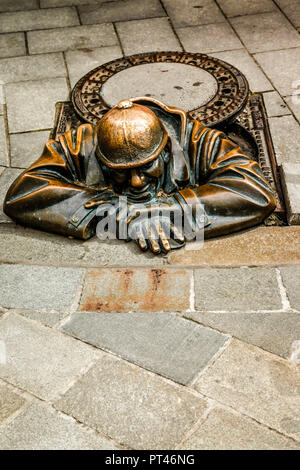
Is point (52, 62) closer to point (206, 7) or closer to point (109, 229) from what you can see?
point (206, 7)

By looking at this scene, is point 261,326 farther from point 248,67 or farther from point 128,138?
point 248,67

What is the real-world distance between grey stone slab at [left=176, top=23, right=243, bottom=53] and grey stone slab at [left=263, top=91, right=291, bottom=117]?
1007 mm

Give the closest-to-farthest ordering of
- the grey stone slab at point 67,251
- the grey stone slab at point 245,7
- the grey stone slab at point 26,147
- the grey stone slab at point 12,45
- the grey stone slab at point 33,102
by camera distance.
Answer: the grey stone slab at point 67,251
the grey stone slab at point 26,147
the grey stone slab at point 33,102
the grey stone slab at point 12,45
the grey stone slab at point 245,7

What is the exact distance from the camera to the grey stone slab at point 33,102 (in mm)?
4766

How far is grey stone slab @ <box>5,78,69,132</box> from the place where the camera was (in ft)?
15.6

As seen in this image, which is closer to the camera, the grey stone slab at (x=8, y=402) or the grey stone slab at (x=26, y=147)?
the grey stone slab at (x=8, y=402)

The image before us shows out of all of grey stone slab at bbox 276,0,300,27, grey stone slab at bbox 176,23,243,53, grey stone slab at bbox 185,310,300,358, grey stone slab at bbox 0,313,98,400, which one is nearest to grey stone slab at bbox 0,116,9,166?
grey stone slab at bbox 0,313,98,400

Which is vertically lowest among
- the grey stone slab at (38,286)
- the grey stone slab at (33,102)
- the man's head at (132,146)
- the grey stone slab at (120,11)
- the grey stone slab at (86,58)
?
the grey stone slab at (33,102)

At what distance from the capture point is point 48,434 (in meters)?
2.49

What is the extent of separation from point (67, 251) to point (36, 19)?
13.0 ft

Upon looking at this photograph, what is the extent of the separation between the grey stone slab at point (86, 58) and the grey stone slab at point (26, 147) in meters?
0.92

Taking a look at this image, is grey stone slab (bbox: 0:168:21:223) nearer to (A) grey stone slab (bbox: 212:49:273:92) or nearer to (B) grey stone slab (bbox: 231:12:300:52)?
(A) grey stone slab (bbox: 212:49:273:92)

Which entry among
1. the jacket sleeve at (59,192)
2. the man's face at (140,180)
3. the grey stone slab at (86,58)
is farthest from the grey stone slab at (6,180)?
the grey stone slab at (86,58)

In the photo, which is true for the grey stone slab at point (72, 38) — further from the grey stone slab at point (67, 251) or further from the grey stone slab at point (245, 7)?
the grey stone slab at point (67, 251)
